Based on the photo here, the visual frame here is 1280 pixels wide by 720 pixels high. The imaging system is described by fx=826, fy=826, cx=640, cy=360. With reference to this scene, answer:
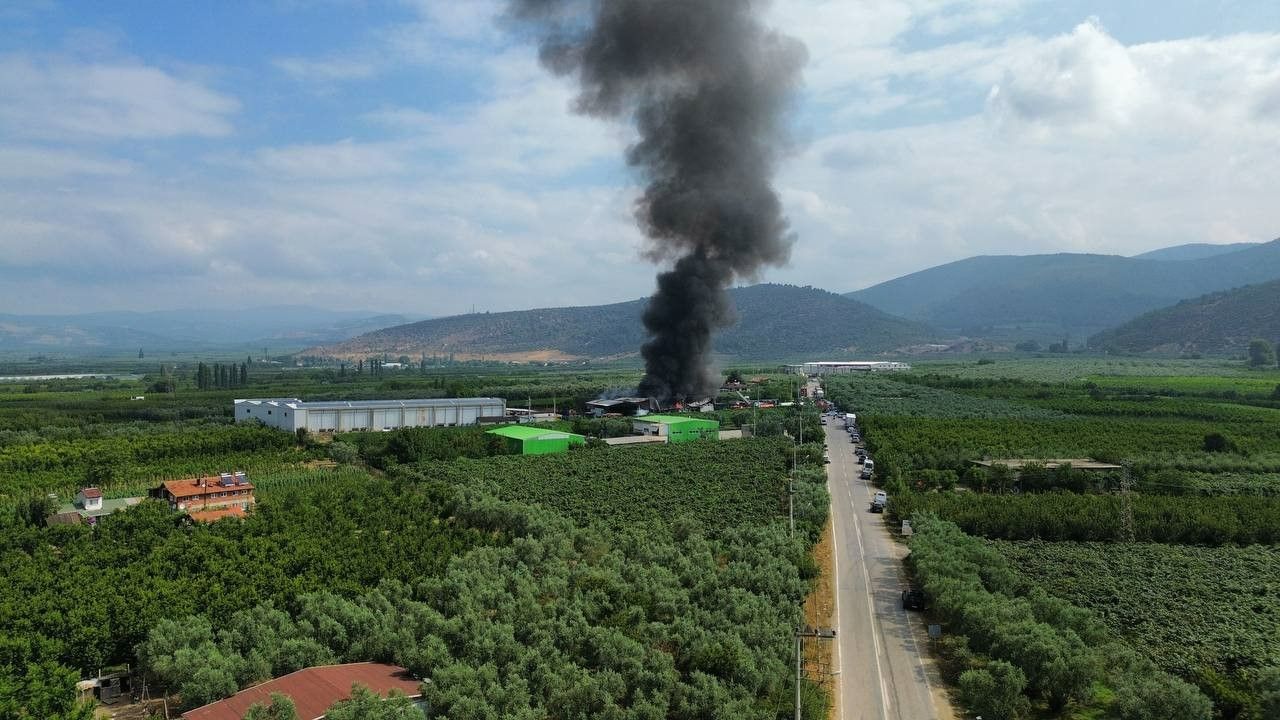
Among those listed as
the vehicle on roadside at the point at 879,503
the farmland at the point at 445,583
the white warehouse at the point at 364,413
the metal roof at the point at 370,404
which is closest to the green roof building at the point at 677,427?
the white warehouse at the point at 364,413

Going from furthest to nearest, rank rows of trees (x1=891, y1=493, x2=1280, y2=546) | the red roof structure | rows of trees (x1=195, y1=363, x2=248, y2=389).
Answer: rows of trees (x1=195, y1=363, x2=248, y2=389) < rows of trees (x1=891, y1=493, x2=1280, y2=546) < the red roof structure

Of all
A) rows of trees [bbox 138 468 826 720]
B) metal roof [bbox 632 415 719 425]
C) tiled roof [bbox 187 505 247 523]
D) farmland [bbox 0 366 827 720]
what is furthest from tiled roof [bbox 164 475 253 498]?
metal roof [bbox 632 415 719 425]

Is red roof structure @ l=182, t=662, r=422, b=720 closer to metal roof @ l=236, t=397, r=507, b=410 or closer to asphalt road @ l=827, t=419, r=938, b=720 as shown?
asphalt road @ l=827, t=419, r=938, b=720

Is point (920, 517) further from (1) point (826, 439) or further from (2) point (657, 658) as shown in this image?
(1) point (826, 439)

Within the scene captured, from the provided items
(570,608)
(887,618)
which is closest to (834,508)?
(887,618)

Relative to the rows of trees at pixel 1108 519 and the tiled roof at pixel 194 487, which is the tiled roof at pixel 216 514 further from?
the rows of trees at pixel 1108 519

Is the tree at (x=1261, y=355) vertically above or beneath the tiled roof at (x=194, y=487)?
above
